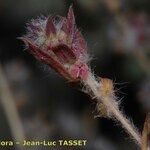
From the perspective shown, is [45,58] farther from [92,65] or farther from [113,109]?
[92,65]

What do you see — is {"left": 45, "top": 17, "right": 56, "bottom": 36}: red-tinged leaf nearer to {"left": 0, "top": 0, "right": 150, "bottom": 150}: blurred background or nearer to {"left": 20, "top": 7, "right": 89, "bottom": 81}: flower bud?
{"left": 20, "top": 7, "right": 89, "bottom": 81}: flower bud

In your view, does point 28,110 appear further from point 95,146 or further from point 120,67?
point 120,67

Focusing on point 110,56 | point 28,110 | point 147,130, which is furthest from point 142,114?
point 147,130

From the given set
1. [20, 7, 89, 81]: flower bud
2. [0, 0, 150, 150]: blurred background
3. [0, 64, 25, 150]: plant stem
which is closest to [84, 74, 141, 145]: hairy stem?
[20, 7, 89, 81]: flower bud

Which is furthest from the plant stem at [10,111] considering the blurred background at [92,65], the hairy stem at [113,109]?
the hairy stem at [113,109]

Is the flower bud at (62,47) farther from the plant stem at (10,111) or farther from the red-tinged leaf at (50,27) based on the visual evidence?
the plant stem at (10,111)

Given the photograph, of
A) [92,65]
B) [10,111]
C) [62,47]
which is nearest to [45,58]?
[62,47]
